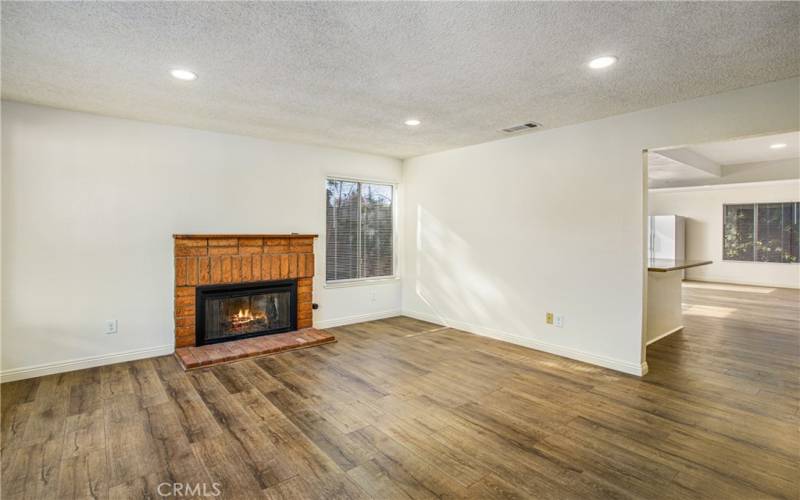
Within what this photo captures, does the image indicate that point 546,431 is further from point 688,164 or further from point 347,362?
point 688,164

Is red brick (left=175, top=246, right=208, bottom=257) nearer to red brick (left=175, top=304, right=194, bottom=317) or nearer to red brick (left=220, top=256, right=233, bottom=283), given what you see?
red brick (left=220, top=256, right=233, bottom=283)

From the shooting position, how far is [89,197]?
380 cm

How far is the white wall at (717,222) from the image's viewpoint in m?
9.05

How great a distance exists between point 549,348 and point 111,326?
452 centimetres

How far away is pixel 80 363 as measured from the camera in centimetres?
379

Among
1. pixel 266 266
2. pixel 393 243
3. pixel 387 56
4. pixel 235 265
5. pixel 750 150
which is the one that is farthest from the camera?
pixel 393 243

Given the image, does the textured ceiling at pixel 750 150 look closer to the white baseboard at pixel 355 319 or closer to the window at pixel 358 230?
the window at pixel 358 230

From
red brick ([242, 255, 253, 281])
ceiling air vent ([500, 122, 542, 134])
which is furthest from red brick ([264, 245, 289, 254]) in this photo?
ceiling air vent ([500, 122, 542, 134])

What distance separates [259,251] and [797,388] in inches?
209

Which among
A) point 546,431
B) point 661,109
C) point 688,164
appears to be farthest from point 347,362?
point 688,164

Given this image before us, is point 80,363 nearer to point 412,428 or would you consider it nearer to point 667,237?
point 412,428

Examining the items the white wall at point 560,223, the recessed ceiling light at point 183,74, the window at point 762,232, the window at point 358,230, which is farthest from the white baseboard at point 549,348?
the window at point 762,232

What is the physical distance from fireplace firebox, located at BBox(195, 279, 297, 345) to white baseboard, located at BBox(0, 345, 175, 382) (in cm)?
42

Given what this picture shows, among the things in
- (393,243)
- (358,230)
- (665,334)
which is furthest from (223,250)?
(665,334)
